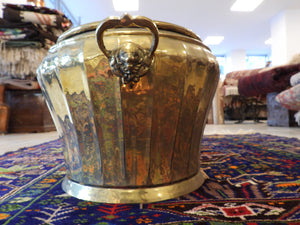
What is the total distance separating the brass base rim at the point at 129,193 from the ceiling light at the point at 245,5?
4.50 m

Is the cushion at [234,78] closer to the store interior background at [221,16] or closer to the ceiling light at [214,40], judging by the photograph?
the store interior background at [221,16]

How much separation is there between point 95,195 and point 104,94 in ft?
0.63

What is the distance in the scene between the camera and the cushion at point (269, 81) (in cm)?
204

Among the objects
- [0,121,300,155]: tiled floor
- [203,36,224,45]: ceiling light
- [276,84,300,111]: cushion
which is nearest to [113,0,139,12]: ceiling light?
[203,36,224,45]: ceiling light

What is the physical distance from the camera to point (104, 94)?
384 millimetres

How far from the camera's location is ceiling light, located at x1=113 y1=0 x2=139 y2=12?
13.1 ft

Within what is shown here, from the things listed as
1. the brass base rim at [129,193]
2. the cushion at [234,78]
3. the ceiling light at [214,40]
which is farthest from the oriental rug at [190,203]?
the ceiling light at [214,40]

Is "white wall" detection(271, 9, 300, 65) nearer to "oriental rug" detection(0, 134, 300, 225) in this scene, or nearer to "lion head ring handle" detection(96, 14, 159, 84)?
"oriental rug" detection(0, 134, 300, 225)

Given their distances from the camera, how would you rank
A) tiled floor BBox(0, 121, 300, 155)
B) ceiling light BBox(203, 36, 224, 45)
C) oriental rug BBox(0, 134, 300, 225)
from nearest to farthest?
oriental rug BBox(0, 134, 300, 225), tiled floor BBox(0, 121, 300, 155), ceiling light BBox(203, 36, 224, 45)

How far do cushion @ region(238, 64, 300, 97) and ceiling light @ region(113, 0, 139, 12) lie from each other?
103 inches

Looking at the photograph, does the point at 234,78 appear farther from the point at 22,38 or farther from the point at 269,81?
the point at 22,38

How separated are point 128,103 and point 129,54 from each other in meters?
0.08

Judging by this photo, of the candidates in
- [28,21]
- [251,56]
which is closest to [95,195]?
[28,21]

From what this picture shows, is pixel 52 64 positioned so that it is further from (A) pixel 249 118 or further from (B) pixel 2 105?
(A) pixel 249 118
